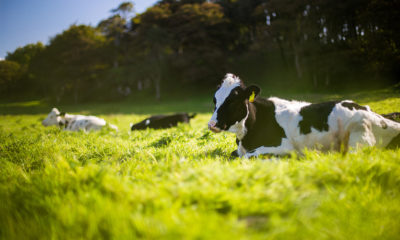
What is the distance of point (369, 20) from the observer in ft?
34.4

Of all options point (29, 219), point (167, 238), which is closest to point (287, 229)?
point (167, 238)

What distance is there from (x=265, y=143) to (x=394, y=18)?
11427mm

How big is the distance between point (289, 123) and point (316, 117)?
0.41 meters

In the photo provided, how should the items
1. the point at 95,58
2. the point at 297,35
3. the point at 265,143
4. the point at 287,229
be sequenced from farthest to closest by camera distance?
the point at 95,58 < the point at 297,35 < the point at 265,143 < the point at 287,229

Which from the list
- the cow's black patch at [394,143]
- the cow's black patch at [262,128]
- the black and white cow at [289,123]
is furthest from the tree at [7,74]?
the cow's black patch at [394,143]

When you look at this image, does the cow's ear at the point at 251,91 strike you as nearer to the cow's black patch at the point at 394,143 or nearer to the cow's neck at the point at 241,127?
the cow's neck at the point at 241,127

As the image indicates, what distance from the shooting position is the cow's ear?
3879 millimetres

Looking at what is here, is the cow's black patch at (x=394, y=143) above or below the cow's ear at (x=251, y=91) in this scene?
below

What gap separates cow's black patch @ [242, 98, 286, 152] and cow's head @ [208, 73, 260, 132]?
0.23 metres

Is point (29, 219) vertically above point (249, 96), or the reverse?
point (249, 96)

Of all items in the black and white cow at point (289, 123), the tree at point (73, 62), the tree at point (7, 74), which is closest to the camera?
the black and white cow at point (289, 123)

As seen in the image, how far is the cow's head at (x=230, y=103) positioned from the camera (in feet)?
12.2

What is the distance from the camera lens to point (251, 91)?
3.91 meters

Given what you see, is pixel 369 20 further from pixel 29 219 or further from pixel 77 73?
pixel 77 73
